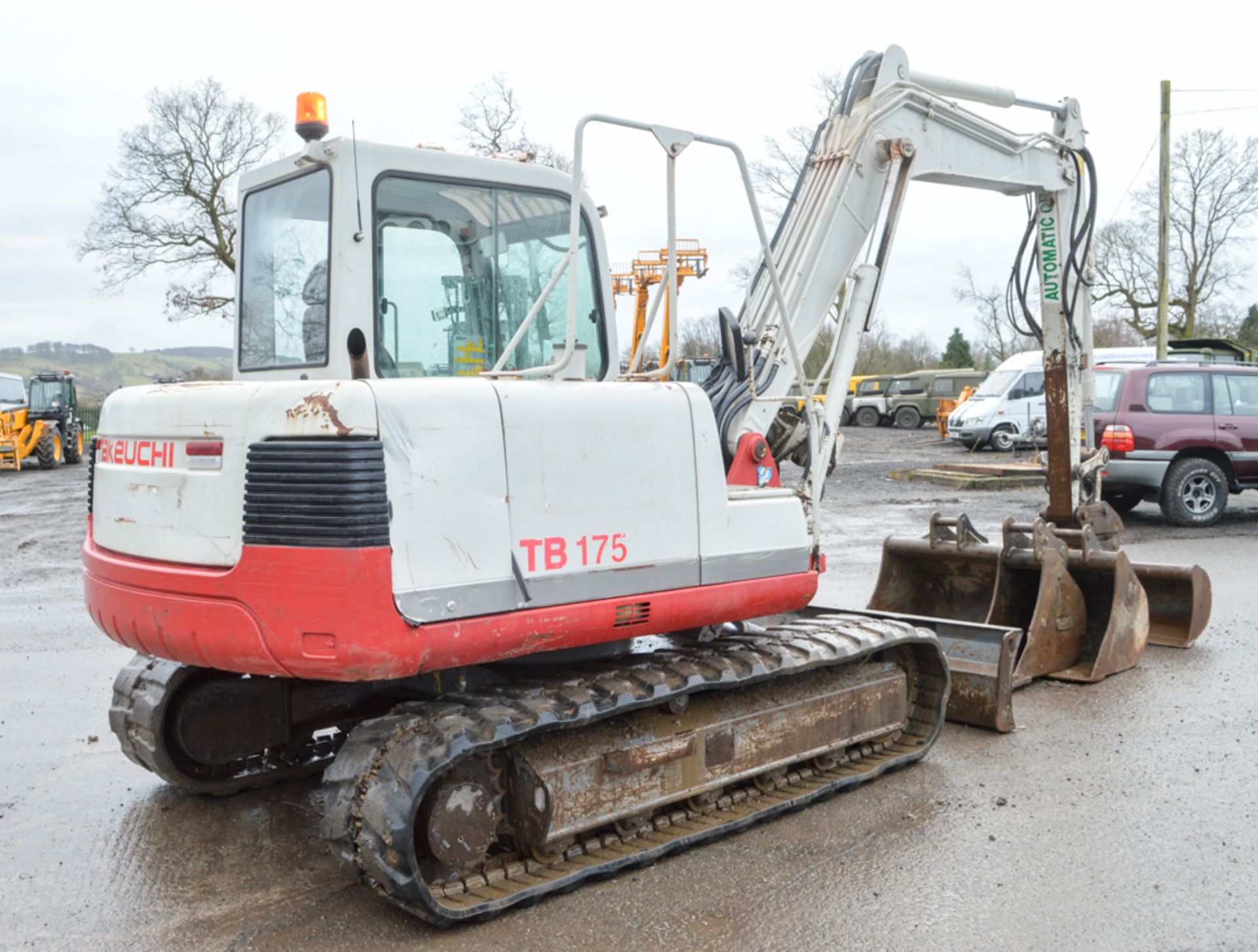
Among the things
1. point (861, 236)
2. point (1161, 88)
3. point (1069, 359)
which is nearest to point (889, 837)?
point (861, 236)

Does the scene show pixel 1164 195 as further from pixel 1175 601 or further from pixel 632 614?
pixel 632 614

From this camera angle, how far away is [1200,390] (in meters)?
13.3

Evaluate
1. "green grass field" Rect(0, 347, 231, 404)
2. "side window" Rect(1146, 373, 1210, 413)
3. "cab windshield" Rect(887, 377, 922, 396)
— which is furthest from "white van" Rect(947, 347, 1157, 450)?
"green grass field" Rect(0, 347, 231, 404)

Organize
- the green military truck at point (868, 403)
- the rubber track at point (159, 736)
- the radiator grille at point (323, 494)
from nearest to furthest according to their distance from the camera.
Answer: the radiator grille at point (323, 494) < the rubber track at point (159, 736) < the green military truck at point (868, 403)

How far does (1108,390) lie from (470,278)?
36.5 feet

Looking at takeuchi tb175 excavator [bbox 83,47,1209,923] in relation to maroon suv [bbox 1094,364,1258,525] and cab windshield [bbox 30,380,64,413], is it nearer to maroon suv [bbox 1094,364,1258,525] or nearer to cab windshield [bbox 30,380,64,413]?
maroon suv [bbox 1094,364,1258,525]

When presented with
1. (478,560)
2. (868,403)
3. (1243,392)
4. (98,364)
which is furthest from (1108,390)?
(98,364)

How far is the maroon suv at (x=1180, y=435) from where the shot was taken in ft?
42.9

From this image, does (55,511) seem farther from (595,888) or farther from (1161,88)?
(1161,88)

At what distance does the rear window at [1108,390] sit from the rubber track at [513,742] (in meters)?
9.52

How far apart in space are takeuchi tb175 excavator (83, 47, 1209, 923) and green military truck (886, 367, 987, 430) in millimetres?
33030

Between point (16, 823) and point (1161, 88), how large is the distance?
28.9 meters

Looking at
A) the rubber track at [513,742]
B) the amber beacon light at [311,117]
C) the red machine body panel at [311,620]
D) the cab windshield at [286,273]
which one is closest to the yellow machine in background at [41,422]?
the cab windshield at [286,273]

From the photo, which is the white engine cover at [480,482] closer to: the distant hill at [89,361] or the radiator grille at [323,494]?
the radiator grille at [323,494]
